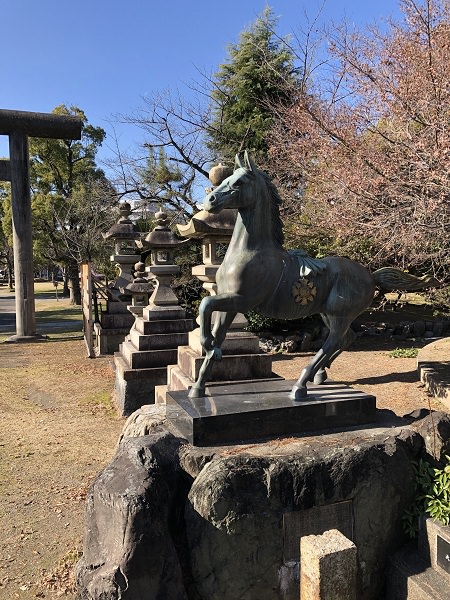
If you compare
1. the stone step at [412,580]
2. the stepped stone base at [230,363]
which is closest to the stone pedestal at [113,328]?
the stepped stone base at [230,363]

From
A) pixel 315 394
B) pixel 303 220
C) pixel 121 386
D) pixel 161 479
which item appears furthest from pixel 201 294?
pixel 161 479

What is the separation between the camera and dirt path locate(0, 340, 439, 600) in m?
3.61

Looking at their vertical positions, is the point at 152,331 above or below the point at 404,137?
below

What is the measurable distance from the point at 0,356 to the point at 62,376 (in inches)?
114

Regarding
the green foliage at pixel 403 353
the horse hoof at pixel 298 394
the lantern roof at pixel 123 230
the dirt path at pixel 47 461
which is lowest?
the dirt path at pixel 47 461

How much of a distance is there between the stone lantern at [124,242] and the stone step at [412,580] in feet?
31.2

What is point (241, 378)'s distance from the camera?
5445 mm

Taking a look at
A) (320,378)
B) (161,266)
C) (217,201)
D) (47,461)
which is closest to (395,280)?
(320,378)

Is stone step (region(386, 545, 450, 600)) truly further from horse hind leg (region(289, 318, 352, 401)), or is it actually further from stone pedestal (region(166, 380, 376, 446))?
horse hind leg (region(289, 318, 352, 401))

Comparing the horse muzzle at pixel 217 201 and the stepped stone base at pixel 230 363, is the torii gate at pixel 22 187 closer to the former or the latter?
the stepped stone base at pixel 230 363

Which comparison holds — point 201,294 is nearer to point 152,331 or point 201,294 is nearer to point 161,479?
point 152,331

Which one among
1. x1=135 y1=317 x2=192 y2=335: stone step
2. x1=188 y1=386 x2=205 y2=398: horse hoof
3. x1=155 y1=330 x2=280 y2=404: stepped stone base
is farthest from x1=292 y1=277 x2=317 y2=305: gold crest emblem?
x1=135 y1=317 x2=192 y2=335: stone step

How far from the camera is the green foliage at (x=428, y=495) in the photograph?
9.89 ft

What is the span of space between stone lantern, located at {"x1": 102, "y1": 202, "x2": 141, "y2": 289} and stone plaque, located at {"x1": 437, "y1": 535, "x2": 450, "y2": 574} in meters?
9.67
